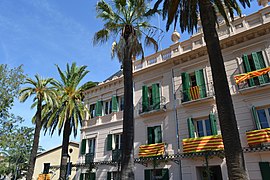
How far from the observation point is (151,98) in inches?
732

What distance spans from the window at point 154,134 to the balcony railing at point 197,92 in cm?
303

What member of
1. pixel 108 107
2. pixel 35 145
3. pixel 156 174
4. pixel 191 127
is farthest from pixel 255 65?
pixel 35 145

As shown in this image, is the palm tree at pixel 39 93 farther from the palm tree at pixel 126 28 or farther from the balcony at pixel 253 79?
the balcony at pixel 253 79

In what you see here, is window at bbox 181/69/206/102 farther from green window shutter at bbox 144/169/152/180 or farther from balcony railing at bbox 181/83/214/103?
green window shutter at bbox 144/169/152/180

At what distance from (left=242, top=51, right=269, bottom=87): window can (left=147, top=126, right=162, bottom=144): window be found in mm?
7142

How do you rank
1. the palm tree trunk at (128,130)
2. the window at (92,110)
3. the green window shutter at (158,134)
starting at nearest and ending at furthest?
the palm tree trunk at (128,130) < the green window shutter at (158,134) < the window at (92,110)

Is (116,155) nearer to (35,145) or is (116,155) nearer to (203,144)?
(203,144)

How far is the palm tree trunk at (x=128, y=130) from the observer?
423 inches

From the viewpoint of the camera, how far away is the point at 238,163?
711 cm

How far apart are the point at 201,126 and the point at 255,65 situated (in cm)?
523

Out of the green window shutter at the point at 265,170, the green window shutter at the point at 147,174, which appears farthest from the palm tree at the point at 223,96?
the green window shutter at the point at 147,174

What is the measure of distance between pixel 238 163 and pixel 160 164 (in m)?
9.30

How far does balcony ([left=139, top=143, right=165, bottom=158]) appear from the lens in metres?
15.6

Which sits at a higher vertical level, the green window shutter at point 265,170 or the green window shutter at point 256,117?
the green window shutter at point 256,117
